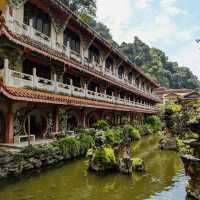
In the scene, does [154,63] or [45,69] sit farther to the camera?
[154,63]

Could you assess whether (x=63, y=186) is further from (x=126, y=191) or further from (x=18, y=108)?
(x=18, y=108)

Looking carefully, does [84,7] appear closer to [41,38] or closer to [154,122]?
[154,122]

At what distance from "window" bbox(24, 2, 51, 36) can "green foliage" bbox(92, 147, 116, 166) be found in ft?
30.8

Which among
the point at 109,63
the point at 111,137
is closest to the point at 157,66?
the point at 109,63

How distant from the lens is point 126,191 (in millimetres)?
10578

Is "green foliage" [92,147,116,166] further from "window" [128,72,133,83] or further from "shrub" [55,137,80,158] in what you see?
"window" [128,72,133,83]

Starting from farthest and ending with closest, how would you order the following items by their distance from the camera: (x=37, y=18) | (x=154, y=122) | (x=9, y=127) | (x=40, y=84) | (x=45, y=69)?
(x=154, y=122) → (x=45, y=69) → (x=37, y=18) → (x=40, y=84) → (x=9, y=127)

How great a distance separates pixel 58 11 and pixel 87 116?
31.9 ft

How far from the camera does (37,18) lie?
1836cm

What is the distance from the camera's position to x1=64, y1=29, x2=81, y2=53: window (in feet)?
72.9

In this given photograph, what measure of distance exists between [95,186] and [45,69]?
10484 millimetres

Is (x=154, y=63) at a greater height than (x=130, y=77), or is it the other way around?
(x=154, y=63)

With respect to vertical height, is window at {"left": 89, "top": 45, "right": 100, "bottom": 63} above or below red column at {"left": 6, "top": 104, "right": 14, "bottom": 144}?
above

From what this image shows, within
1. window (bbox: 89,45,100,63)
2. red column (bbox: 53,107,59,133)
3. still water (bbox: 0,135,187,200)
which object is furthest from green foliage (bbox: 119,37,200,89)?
still water (bbox: 0,135,187,200)
